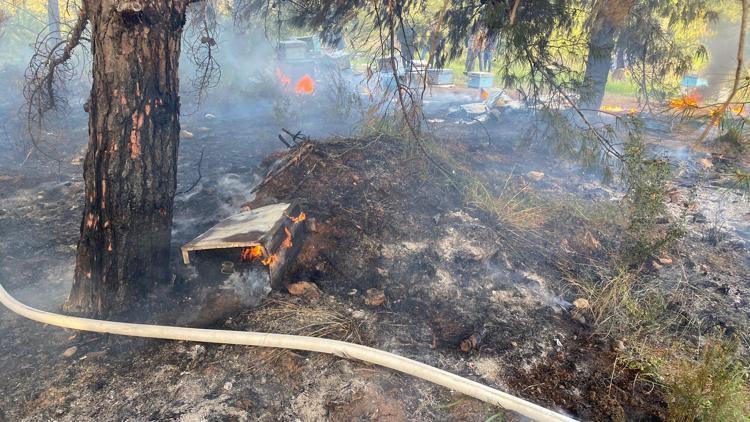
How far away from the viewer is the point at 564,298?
3.60m

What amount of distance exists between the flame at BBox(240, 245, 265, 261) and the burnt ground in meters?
0.37

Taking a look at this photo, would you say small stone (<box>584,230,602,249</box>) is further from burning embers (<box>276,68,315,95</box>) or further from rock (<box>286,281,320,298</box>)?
burning embers (<box>276,68,315,95</box>)

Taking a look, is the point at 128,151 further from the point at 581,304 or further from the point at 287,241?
the point at 581,304

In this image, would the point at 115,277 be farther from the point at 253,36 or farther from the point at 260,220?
the point at 253,36

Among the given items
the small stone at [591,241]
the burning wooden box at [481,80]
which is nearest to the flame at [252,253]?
the small stone at [591,241]

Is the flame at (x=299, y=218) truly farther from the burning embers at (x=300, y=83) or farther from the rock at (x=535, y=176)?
the burning embers at (x=300, y=83)

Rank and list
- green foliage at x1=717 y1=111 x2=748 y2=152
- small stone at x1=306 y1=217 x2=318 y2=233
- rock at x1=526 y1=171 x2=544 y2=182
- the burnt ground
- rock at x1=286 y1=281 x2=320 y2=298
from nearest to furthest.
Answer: the burnt ground, green foliage at x1=717 y1=111 x2=748 y2=152, rock at x1=286 y1=281 x2=320 y2=298, small stone at x1=306 y1=217 x2=318 y2=233, rock at x1=526 y1=171 x2=544 y2=182

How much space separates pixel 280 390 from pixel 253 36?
44.5ft

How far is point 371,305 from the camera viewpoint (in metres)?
3.37

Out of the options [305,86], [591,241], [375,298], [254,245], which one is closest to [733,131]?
[591,241]

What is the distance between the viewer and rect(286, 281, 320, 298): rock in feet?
11.2

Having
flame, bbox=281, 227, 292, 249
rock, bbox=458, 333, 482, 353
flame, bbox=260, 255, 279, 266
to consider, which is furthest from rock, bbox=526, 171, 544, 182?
flame, bbox=260, 255, 279, 266

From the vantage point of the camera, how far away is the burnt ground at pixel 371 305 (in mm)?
2453

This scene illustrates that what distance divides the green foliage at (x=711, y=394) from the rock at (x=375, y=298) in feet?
6.58
